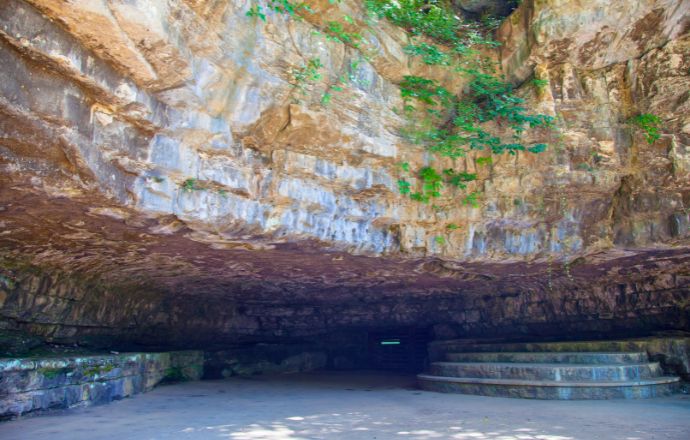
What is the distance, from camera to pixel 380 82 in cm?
712

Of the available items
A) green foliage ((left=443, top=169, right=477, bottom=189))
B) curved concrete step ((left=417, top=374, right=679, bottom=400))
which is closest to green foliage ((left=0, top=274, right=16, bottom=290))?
green foliage ((left=443, top=169, right=477, bottom=189))

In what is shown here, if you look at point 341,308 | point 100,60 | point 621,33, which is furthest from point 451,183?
point 341,308

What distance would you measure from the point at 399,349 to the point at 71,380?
38.4ft

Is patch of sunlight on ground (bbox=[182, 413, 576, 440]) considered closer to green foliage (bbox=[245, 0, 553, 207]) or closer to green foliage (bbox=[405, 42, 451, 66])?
green foliage (bbox=[245, 0, 553, 207])

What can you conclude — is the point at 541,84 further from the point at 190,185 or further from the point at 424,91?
the point at 190,185

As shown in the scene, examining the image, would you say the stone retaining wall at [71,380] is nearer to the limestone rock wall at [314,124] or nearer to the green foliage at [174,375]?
the green foliage at [174,375]

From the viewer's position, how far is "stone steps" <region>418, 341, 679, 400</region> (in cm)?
751

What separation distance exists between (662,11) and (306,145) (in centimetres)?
549

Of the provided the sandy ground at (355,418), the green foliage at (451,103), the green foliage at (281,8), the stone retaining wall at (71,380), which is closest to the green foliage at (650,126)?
the green foliage at (451,103)

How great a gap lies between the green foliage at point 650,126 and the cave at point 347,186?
45 millimetres

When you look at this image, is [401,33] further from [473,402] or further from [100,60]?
[473,402]

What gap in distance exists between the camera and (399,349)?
53.5ft

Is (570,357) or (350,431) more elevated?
(570,357)

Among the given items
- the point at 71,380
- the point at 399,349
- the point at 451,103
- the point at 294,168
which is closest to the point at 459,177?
the point at 451,103
